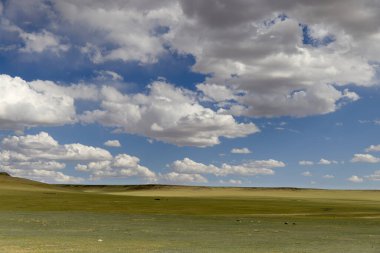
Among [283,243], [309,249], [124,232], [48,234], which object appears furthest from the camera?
[124,232]

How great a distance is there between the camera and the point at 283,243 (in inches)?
1139

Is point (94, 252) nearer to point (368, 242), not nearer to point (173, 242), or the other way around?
point (173, 242)

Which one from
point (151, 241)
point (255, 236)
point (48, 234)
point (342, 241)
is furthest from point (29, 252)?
point (342, 241)

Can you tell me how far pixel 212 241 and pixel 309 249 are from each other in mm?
5830

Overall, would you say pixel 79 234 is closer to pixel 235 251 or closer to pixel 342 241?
pixel 235 251

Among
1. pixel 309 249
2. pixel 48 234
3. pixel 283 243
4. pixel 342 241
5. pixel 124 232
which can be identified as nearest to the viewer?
pixel 309 249

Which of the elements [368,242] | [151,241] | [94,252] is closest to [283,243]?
[368,242]

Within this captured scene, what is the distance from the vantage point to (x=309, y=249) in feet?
84.9

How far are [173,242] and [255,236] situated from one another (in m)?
6.57

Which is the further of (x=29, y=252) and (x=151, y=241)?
(x=151, y=241)

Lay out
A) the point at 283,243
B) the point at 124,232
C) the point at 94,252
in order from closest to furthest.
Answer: the point at 94,252 < the point at 283,243 < the point at 124,232

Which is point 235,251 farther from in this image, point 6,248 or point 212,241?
point 6,248

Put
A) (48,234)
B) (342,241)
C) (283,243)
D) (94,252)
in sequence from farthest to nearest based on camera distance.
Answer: (48,234)
(342,241)
(283,243)
(94,252)

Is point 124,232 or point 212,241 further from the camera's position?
point 124,232
